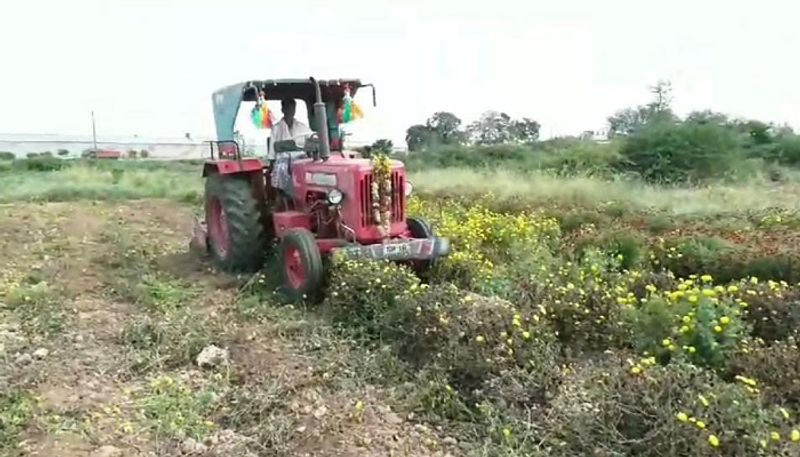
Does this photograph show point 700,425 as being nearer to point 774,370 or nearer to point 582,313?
point 774,370

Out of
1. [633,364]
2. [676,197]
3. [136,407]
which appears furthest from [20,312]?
[676,197]

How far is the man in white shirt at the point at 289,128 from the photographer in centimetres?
777

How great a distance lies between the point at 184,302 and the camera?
680cm

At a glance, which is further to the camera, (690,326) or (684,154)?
(684,154)

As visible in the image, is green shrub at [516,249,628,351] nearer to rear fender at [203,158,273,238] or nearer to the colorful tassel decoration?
the colorful tassel decoration

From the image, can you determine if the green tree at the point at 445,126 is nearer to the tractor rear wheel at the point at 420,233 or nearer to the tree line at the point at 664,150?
the tree line at the point at 664,150

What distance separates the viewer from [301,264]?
6.45m

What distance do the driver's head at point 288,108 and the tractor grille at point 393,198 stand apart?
1.55m

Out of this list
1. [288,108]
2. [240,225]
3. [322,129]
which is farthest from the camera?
[288,108]

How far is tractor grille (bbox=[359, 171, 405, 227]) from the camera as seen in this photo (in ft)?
22.0

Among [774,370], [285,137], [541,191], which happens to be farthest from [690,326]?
[541,191]

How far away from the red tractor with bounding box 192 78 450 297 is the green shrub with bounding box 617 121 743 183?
42.7 ft

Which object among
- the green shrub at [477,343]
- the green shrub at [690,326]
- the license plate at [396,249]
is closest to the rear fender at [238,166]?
the license plate at [396,249]

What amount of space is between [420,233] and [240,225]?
171 centimetres
